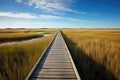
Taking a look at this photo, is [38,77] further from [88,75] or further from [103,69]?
[103,69]

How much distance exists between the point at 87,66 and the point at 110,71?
3.83 feet

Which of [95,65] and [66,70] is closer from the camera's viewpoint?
[66,70]

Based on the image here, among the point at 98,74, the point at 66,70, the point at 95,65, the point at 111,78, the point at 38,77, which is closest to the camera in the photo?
the point at 38,77

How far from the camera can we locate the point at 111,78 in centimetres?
539

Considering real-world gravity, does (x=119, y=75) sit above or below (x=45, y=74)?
→ below

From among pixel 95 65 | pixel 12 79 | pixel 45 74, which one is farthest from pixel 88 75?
pixel 12 79

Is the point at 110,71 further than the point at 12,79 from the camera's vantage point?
Yes

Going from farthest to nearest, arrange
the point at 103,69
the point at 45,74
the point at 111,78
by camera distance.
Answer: the point at 103,69, the point at 111,78, the point at 45,74

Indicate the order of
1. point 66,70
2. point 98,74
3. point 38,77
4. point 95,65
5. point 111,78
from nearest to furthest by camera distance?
point 38,77, point 66,70, point 111,78, point 98,74, point 95,65

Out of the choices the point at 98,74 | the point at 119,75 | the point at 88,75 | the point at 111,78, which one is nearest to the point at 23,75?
the point at 88,75

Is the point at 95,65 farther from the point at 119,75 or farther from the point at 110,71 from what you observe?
the point at 119,75

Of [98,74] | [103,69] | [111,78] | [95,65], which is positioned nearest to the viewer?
[111,78]

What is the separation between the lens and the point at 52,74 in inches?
181

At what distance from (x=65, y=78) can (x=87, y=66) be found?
271cm
